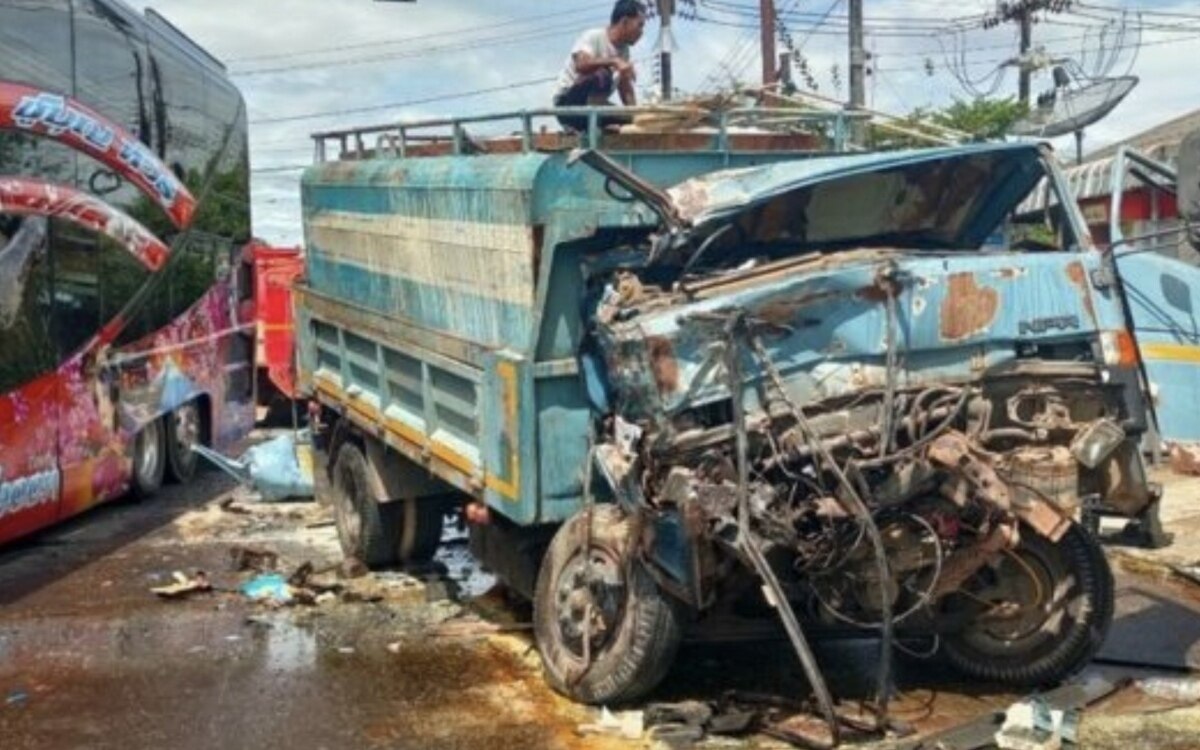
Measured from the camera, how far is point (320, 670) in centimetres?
686

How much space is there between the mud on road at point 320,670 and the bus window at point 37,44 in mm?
3301

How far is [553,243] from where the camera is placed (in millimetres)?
5828

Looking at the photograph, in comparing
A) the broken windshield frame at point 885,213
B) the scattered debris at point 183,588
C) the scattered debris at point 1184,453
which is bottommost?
the scattered debris at point 183,588

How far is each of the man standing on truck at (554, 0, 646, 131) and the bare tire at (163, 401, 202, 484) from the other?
6711mm

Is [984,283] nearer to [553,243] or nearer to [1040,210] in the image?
[1040,210]

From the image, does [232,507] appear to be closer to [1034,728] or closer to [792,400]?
[792,400]

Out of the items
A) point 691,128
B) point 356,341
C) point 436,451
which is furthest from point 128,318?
point 691,128

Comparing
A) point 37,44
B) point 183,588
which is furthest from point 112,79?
point 183,588

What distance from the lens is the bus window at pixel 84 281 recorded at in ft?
33.4

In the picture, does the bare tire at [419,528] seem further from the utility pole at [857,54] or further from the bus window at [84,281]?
the utility pole at [857,54]

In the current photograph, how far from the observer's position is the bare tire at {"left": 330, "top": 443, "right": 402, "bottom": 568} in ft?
29.0

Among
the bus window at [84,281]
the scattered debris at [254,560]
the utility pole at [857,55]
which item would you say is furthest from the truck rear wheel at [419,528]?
the utility pole at [857,55]

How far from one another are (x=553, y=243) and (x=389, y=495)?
3227mm

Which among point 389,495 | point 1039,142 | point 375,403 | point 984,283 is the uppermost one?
point 1039,142
